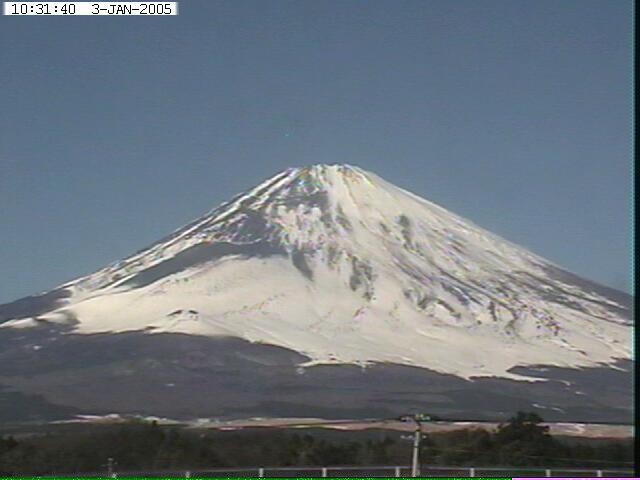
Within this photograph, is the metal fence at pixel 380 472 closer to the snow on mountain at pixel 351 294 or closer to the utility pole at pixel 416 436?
the utility pole at pixel 416 436

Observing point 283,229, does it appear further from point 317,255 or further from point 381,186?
point 381,186

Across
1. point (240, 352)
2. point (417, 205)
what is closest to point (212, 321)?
point (240, 352)

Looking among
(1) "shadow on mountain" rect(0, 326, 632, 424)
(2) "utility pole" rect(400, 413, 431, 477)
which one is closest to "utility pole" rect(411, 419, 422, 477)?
(2) "utility pole" rect(400, 413, 431, 477)

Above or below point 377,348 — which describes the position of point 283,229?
above

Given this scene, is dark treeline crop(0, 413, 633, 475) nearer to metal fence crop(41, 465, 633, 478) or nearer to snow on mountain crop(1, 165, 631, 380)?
metal fence crop(41, 465, 633, 478)

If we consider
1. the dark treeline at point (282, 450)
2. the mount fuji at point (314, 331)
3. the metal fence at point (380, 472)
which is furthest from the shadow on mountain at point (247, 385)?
the metal fence at point (380, 472)

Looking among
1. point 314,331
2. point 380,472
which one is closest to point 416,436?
point 380,472

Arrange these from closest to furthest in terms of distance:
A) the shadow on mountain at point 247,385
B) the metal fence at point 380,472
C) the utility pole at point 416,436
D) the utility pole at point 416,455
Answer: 1. the metal fence at point 380,472
2. the utility pole at point 416,455
3. the utility pole at point 416,436
4. the shadow on mountain at point 247,385
